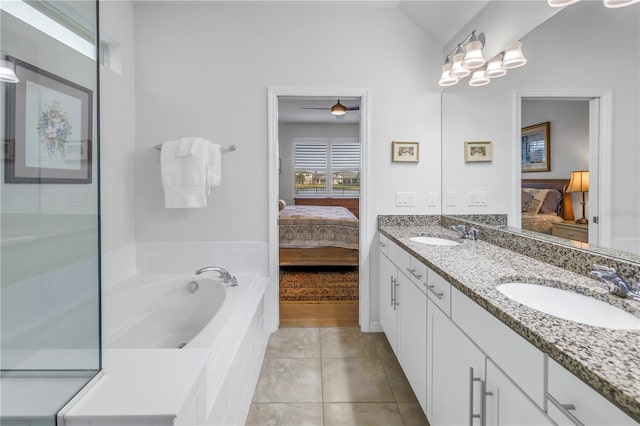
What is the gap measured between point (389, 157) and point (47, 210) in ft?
7.32

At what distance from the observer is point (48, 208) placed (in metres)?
0.76

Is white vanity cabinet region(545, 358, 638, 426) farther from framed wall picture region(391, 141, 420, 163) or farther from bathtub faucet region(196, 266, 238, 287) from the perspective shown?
framed wall picture region(391, 141, 420, 163)

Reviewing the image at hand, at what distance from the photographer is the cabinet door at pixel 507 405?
0.76 meters

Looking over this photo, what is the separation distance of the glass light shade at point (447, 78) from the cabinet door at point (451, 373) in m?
1.67

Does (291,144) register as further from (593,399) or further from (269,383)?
(593,399)

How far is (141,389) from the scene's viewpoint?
911 mm

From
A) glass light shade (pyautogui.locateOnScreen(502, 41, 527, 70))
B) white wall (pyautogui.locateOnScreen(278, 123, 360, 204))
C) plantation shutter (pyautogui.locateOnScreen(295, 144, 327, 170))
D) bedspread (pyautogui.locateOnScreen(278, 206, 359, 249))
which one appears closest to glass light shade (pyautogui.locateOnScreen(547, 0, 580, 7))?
glass light shade (pyautogui.locateOnScreen(502, 41, 527, 70))

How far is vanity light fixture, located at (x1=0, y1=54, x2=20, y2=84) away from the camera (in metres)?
0.67

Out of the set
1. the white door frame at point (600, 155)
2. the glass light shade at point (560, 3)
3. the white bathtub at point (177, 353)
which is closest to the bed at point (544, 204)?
the white door frame at point (600, 155)

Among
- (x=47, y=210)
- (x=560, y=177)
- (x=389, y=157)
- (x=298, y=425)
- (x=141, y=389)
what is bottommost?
(x=298, y=425)

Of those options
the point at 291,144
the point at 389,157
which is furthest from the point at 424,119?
the point at 291,144

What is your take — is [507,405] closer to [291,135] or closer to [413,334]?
[413,334]

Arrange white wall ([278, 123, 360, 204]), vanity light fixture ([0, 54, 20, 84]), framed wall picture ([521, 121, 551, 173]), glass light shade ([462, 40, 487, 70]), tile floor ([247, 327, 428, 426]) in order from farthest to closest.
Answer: white wall ([278, 123, 360, 204]) < glass light shade ([462, 40, 487, 70]) < tile floor ([247, 327, 428, 426]) < framed wall picture ([521, 121, 551, 173]) < vanity light fixture ([0, 54, 20, 84])

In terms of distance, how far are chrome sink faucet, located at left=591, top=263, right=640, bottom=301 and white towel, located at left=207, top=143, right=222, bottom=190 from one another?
217 cm
